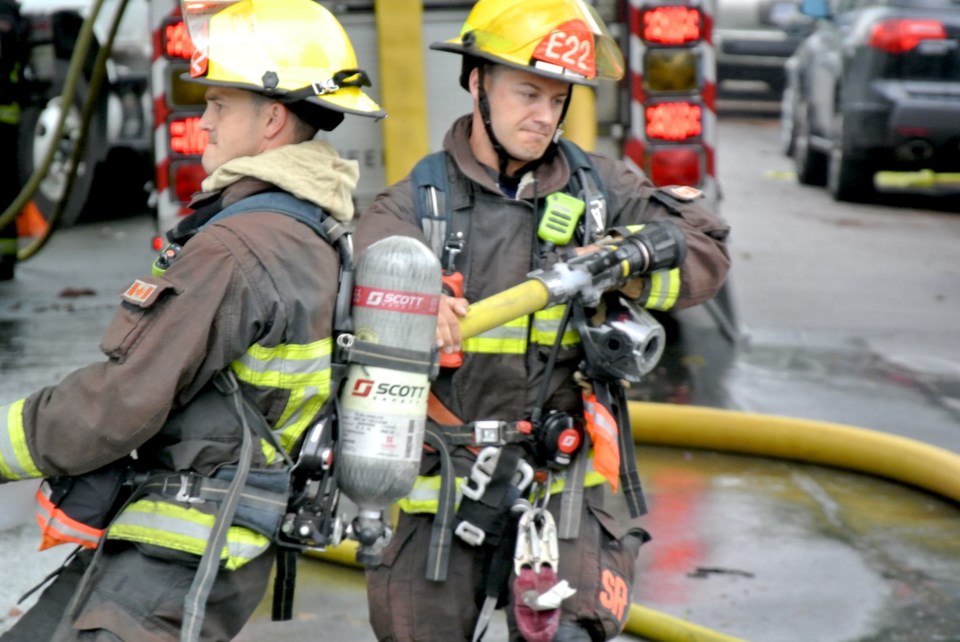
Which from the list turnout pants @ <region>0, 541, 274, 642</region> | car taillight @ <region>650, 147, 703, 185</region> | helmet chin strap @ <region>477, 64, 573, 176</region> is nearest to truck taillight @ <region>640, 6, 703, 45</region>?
car taillight @ <region>650, 147, 703, 185</region>

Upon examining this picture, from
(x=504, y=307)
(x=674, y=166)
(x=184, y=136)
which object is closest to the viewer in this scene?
(x=504, y=307)

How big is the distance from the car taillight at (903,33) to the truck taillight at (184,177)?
647 cm

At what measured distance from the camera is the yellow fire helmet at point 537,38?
3.34m

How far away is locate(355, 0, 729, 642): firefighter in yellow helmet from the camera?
335 cm

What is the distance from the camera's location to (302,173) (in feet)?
9.25

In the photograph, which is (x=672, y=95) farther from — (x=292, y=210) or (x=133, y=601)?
(x=133, y=601)

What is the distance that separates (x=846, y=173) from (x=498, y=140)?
9489 mm

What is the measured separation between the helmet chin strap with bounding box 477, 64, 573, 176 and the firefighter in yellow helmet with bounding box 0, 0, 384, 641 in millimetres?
548

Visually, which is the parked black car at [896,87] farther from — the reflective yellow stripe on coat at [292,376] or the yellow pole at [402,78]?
the reflective yellow stripe on coat at [292,376]

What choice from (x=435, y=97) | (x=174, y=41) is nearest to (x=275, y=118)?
(x=435, y=97)

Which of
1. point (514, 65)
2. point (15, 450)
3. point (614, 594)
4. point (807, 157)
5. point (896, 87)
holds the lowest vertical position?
point (807, 157)

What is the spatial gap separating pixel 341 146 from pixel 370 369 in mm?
3634

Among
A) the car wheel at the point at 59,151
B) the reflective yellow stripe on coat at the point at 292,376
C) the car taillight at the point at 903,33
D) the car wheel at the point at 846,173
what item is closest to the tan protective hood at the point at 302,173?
the reflective yellow stripe on coat at the point at 292,376

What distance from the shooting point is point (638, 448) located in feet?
20.5
